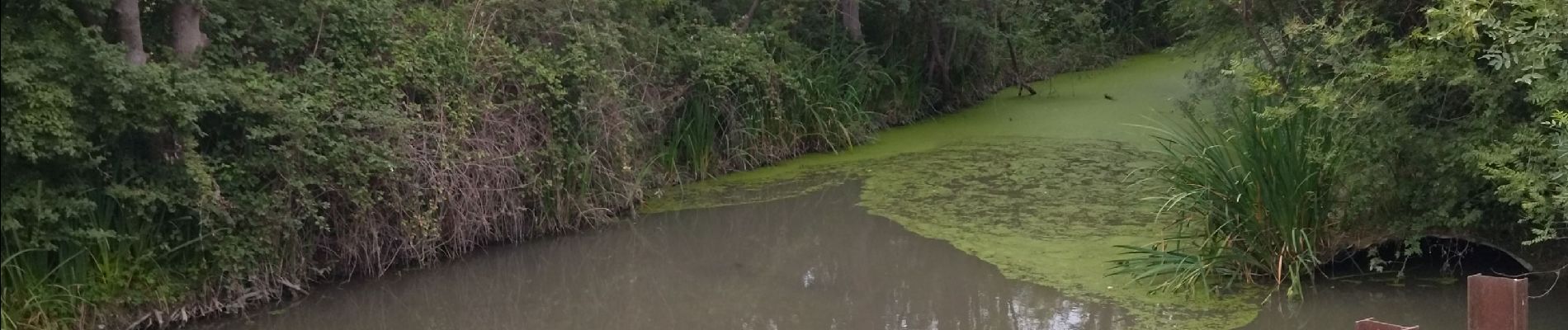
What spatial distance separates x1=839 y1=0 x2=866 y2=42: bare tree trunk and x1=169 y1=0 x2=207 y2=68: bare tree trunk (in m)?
5.60

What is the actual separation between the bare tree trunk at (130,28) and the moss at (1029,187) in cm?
326

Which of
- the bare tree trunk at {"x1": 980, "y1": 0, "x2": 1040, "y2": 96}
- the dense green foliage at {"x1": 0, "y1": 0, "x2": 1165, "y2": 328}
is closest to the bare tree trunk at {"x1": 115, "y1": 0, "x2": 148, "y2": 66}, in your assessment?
the dense green foliage at {"x1": 0, "y1": 0, "x2": 1165, "y2": 328}

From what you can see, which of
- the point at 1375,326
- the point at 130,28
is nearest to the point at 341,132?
the point at 130,28

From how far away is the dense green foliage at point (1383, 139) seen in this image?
14.4 feet

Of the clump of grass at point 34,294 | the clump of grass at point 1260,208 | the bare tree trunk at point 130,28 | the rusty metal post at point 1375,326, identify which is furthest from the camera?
the clump of grass at point 1260,208

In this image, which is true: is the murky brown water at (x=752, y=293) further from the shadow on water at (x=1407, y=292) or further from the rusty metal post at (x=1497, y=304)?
the rusty metal post at (x=1497, y=304)

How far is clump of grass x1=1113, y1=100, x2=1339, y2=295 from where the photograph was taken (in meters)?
5.39

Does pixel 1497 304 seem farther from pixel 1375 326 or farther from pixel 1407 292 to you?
pixel 1407 292

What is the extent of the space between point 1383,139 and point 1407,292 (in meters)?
0.72

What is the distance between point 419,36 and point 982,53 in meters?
5.98

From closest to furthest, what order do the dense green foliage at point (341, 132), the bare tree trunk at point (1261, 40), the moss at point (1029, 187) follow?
1. the dense green foliage at point (341, 132)
2. the bare tree trunk at point (1261, 40)
3. the moss at point (1029, 187)

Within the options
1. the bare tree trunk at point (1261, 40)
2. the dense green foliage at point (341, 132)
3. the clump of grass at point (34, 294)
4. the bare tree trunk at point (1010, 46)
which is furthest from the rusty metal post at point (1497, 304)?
the bare tree trunk at point (1010, 46)

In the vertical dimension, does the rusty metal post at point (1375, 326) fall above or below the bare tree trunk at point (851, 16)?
below

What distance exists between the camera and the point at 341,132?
5625mm
